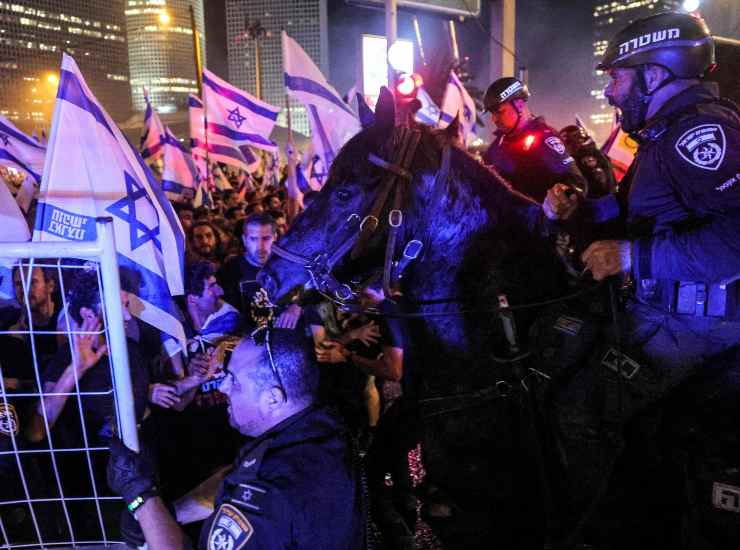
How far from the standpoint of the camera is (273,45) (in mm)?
104375

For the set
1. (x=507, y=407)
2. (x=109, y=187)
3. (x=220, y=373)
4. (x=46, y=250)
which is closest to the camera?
(x=46, y=250)

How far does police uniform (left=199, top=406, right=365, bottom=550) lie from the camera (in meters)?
1.87

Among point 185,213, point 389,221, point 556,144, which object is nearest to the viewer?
point 389,221

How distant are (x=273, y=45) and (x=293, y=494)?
376ft

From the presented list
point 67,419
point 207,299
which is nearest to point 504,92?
point 207,299

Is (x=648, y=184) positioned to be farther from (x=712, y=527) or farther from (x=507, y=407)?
(x=712, y=527)

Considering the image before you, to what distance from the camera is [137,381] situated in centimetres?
357

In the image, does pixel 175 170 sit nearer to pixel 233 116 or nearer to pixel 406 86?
pixel 233 116

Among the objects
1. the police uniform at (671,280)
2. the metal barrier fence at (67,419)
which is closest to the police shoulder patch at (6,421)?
the metal barrier fence at (67,419)

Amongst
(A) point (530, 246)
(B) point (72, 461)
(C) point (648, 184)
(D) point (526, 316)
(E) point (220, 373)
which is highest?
(C) point (648, 184)

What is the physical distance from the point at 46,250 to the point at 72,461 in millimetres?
→ 2376

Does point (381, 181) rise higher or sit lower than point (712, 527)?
higher

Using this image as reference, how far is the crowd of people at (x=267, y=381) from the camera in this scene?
2055mm

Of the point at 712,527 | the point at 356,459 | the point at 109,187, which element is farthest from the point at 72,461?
the point at 712,527
